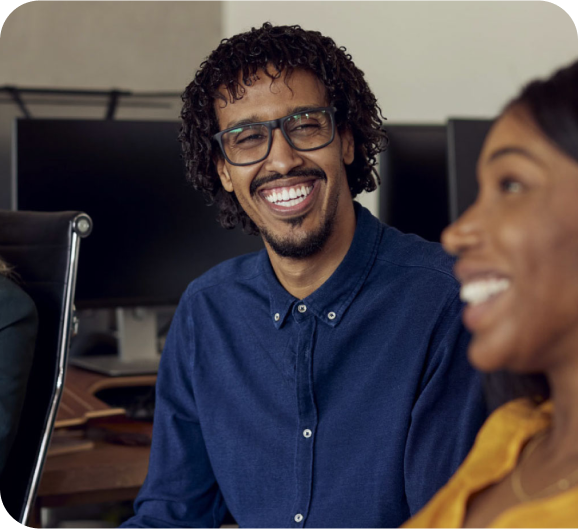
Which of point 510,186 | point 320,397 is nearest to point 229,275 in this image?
point 320,397

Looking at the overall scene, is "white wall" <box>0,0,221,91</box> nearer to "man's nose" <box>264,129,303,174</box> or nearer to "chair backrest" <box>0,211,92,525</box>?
"chair backrest" <box>0,211,92,525</box>

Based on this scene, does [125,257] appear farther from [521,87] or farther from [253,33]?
[521,87]

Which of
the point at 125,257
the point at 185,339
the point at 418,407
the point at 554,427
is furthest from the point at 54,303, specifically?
the point at 554,427

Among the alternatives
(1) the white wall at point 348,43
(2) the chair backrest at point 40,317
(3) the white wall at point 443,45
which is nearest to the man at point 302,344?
(2) the chair backrest at point 40,317

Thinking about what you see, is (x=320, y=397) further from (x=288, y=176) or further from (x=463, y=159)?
(x=463, y=159)

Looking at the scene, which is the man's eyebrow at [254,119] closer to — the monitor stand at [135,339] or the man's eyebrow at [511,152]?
the man's eyebrow at [511,152]

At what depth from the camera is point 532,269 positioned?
562 millimetres

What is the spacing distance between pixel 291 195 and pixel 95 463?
2.05 feet

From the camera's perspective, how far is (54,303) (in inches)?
61.2

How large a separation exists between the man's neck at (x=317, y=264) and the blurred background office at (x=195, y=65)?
61 centimetres

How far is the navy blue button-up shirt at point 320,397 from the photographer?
3.82 ft

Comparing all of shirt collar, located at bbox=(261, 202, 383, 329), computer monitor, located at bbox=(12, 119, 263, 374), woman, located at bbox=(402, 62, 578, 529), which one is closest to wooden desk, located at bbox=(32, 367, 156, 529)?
computer monitor, located at bbox=(12, 119, 263, 374)

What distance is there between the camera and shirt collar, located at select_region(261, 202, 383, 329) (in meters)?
1.27

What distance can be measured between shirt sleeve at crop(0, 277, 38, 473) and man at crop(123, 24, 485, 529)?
0.25 m
